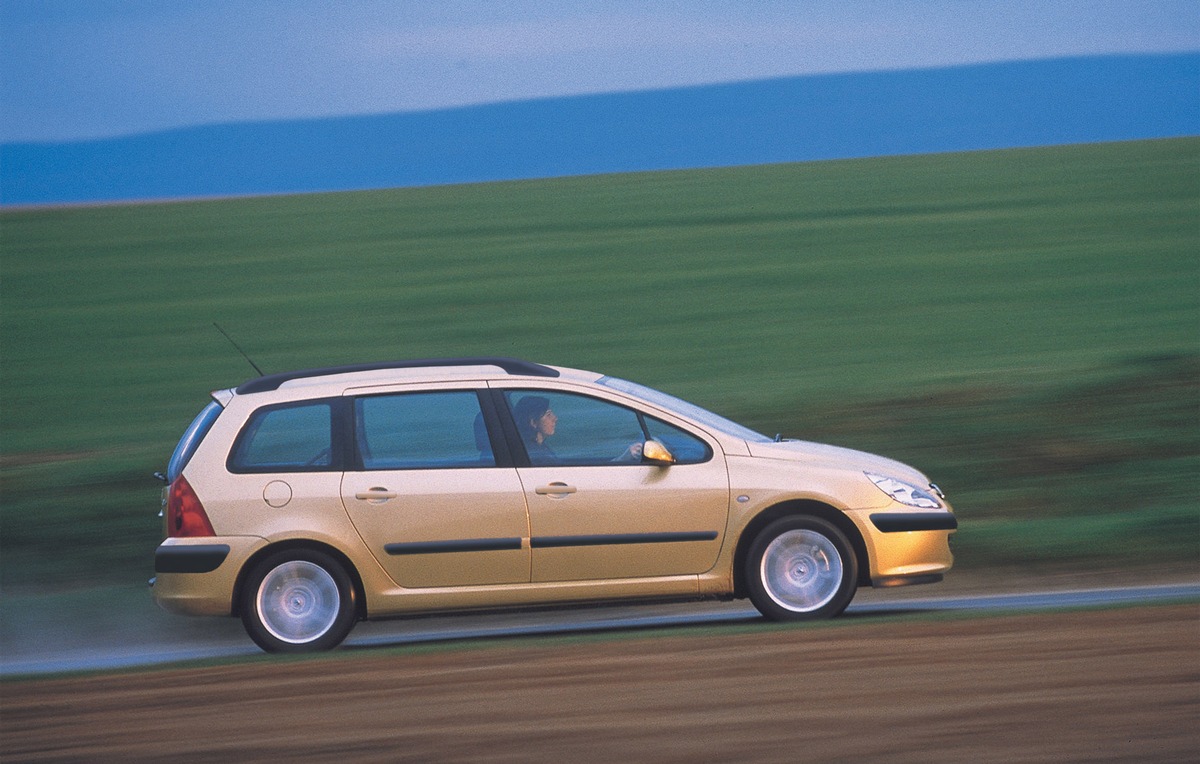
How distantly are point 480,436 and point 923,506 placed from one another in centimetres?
246

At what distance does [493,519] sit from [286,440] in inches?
48.1

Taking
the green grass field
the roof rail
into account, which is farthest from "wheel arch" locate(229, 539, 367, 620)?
the green grass field

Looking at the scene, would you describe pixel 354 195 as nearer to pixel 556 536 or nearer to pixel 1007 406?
pixel 1007 406

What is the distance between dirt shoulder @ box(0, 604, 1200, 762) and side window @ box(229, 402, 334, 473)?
110 cm

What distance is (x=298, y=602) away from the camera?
849 cm

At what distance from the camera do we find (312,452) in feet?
28.4

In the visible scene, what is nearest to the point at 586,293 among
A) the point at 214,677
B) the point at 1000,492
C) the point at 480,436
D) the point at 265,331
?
the point at 265,331

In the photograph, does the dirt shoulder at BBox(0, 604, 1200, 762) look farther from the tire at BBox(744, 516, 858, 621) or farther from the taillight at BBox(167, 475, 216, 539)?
the taillight at BBox(167, 475, 216, 539)

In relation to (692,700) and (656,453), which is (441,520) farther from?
(692,700)

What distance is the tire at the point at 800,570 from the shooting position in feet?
27.9

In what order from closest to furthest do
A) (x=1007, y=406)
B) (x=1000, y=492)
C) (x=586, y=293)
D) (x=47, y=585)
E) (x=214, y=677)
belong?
(x=214, y=677), (x=47, y=585), (x=1000, y=492), (x=1007, y=406), (x=586, y=293)

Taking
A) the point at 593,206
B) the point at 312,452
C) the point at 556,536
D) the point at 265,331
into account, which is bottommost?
the point at 556,536

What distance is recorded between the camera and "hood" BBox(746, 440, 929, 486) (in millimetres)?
8680

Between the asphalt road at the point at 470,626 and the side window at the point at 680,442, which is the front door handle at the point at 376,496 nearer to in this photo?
the asphalt road at the point at 470,626
